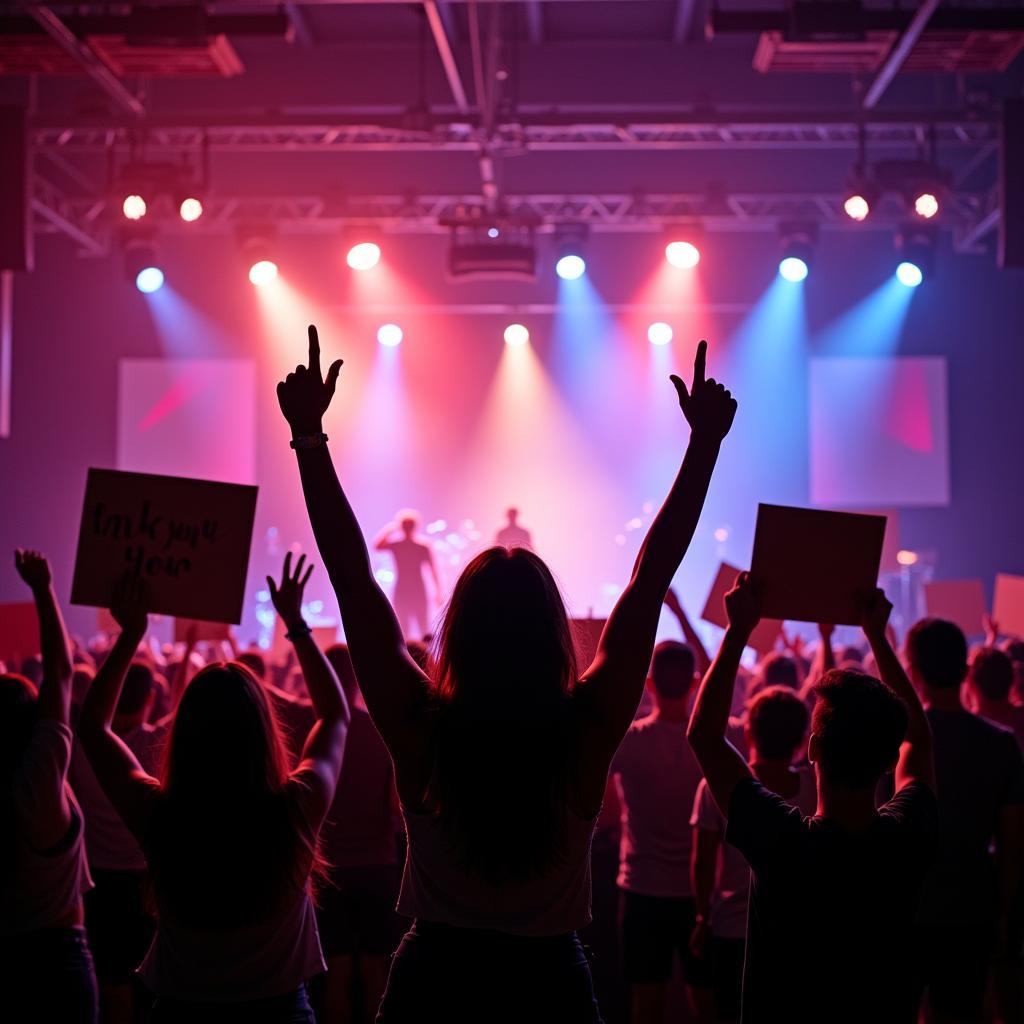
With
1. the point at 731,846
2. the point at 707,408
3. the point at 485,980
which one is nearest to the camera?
the point at 485,980

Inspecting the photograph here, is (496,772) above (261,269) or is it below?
below

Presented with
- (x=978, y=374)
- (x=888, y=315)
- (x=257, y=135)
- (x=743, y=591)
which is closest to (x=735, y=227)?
(x=888, y=315)

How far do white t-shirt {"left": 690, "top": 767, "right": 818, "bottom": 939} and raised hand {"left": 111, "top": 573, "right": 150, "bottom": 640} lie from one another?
176 cm

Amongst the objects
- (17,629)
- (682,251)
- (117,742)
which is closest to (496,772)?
(117,742)

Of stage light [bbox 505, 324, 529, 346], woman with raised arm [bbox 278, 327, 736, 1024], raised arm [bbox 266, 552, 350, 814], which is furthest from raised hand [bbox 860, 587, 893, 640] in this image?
stage light [bbox 505, 324, 529, 346]

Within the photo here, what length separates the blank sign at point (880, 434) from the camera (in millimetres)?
14219

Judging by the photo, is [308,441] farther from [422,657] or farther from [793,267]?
[793,267]

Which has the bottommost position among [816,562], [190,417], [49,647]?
[49,647]

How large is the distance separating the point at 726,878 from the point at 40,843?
6.61ft

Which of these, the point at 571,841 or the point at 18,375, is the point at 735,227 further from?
the point at 571,841

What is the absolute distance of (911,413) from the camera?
1426 cm

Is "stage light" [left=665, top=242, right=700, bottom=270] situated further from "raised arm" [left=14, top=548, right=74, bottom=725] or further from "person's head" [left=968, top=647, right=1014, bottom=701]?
"raised arm" [left=14, top=548, right=74, bottom=725]

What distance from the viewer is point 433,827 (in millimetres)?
1821

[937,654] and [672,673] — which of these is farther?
[672,673]
